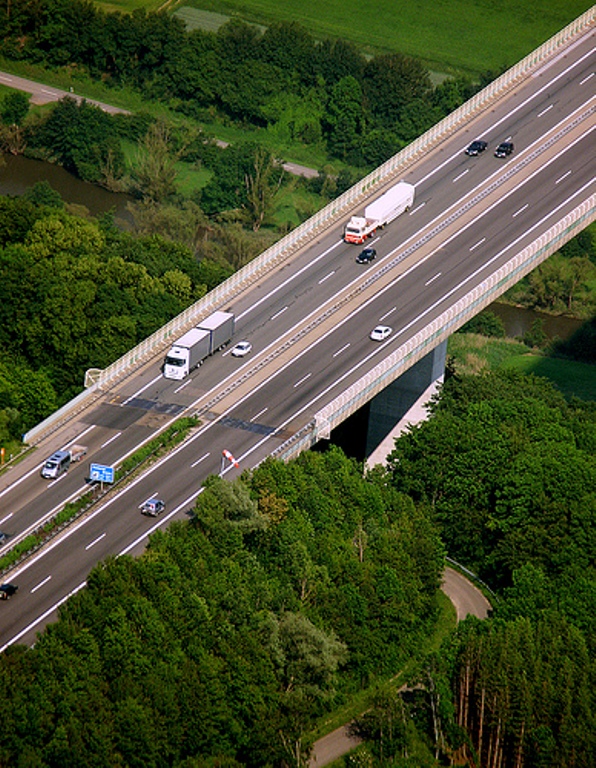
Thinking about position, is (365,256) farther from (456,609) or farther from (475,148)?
(456,609)

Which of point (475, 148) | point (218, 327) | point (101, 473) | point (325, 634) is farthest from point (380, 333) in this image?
point (325, 634)

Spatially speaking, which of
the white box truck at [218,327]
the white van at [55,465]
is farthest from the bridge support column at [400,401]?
the white van at [55,465]

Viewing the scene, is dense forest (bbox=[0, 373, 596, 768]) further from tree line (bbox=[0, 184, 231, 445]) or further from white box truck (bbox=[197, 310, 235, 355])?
tree line (bbox=[0, 184, 231, 445])

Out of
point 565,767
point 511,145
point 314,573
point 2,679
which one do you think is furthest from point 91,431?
point 511,145

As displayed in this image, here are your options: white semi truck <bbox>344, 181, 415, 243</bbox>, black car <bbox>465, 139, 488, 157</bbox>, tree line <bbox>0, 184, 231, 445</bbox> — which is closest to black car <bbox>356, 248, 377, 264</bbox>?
Answer: white semi truck <bbox>344, 181, 415, 243</bbox>

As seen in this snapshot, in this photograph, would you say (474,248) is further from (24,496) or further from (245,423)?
(24,496)

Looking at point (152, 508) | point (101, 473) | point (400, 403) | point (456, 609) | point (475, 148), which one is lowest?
point (456, 609)

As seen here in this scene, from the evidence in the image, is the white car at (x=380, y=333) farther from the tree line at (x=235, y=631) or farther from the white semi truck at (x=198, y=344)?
the tree line at (x=235, y=631)
